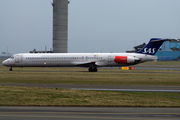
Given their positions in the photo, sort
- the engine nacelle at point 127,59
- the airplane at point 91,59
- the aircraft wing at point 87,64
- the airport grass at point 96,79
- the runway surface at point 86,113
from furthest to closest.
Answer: the aircraft wing at point 87,64 → the airplane at point 91,59 → the engine nacelle at point 127,59 → the airport grass at point 96,79 → the runway surface at point 86,113

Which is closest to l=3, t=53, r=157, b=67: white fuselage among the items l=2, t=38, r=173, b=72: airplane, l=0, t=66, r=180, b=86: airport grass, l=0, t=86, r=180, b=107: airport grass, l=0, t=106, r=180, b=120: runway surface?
l=2, t=38, r=173, b=72: airplane

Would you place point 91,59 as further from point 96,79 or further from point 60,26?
point 60,26

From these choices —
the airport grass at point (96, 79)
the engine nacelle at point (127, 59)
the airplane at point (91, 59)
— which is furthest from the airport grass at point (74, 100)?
the engine nacelle at point (127, 59)

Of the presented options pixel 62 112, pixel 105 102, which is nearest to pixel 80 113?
pixel 62 112

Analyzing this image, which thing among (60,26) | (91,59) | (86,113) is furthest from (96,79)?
(60,26)

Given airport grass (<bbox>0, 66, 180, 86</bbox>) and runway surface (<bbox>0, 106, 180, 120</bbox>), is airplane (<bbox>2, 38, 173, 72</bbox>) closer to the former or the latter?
airport grass (<bbox>0, 66, 180, 86</bbox>)

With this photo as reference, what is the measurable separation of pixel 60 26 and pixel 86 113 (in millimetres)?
95660

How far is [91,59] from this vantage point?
5650 centimetres

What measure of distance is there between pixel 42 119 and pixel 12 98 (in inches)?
281

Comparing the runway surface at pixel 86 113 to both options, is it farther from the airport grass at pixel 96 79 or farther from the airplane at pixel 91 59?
the airplane at pixel 91 59

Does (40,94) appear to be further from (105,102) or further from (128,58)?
(128,58)

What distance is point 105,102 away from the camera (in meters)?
18.3

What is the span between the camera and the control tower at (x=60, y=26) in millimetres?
108438

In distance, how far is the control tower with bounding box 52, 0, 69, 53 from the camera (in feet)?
356
